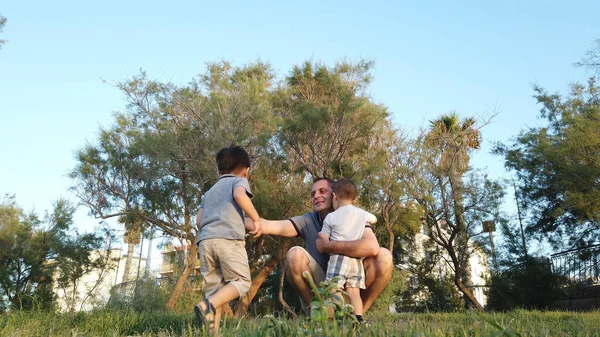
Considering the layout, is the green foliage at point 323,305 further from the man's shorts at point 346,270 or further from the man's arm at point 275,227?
the man's arm at point 275,227

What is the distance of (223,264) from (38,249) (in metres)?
20.1

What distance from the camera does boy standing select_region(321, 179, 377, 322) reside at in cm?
355

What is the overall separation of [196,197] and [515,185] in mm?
13594

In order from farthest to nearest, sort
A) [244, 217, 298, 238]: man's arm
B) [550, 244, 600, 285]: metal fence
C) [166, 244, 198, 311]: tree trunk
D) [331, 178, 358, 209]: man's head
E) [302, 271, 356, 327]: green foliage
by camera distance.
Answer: [166, 244, 198, 311]: tree trunk → [550, 244, 600, 285]: metal fence → [244, 217, 298, 238]: man's arm → [331, 178, 358, 209]: man's head → [302, 271, 356, 327]: green foliage

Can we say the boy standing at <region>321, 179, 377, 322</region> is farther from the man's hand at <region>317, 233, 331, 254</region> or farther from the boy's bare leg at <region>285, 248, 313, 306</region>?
the boy's bare leg at <region>285, 248, 313, 306</region>

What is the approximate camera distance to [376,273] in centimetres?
376

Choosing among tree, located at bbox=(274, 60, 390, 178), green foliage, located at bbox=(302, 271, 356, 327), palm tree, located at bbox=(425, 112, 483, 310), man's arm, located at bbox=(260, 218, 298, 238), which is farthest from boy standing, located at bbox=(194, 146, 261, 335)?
palm tree, located at bbox=(425, 112, 483, 310)

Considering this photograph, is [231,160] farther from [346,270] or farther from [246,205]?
[346,270]

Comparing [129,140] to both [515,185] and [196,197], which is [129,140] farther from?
[515,185]

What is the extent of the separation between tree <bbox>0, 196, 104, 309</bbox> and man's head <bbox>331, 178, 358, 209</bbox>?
18.9 m

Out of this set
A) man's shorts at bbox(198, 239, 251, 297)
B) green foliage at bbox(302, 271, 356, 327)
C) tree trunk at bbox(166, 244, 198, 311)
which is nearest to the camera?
green foliage at bbox(302, 271, 356, 327)

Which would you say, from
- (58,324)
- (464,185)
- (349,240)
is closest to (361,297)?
(349,240)

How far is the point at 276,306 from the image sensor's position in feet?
60.3

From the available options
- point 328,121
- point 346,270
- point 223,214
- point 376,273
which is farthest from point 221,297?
point 328,121
